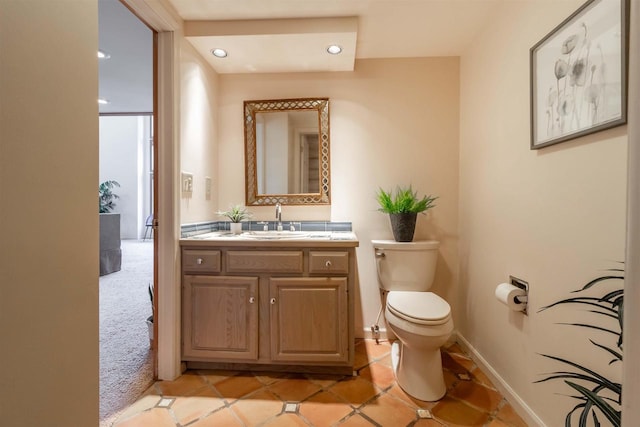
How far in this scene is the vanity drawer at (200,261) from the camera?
5.42 feet


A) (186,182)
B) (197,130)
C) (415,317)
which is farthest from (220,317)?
(197,130)

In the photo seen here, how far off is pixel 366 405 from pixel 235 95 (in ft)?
7.60

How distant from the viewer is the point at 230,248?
1649 millimetres

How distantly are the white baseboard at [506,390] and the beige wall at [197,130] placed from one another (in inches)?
82.9

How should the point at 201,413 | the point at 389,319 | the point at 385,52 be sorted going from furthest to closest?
the point at 385,52, the point at 389,319, the point at 201,413

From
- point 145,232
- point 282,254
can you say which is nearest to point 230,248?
point 282,254

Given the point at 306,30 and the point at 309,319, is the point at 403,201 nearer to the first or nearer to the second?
the point at 309,319

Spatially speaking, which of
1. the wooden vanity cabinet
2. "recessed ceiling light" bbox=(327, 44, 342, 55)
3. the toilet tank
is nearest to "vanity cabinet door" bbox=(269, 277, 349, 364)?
the wooden vanity cabinet

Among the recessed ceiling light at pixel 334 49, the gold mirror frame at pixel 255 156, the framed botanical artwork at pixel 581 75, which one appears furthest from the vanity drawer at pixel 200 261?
the framed botanical artwork at pixel 581 75

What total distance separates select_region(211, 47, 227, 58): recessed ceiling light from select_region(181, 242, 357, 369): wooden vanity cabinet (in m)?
1.34

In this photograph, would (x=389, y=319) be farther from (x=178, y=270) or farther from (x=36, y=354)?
(x=36, y=354)

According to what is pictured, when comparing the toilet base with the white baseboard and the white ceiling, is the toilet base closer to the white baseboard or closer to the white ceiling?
the white baseboard

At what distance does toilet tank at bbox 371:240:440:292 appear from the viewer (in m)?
1.88

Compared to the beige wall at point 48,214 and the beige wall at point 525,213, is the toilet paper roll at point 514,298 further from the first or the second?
the beige wall at point 48,214
